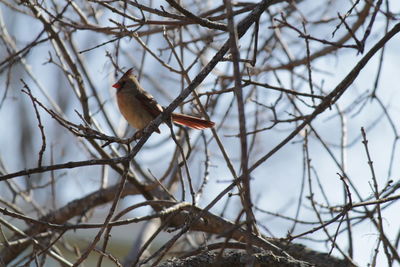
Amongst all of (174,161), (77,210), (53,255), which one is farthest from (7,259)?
(174,161)

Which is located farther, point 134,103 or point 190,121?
point 134,103

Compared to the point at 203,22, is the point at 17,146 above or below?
above

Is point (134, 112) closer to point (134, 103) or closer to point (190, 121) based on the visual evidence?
point (134, 103)

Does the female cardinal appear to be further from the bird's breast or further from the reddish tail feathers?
the reddish tail feathers

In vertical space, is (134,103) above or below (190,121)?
above

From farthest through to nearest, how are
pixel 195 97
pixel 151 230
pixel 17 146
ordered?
pixel 17 146, pixel 151 230, pixel 195 97

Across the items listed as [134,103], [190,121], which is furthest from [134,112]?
[190,121]

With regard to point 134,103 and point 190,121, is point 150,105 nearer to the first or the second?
point 134,103

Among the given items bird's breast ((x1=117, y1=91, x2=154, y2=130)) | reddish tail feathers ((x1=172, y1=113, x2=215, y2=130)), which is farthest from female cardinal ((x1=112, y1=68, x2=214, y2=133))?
reddish tail feathers ((x1=172, y1=113, x2=215, y2=130))

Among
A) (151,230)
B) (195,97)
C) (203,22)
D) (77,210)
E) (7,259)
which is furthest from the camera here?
(151,230)

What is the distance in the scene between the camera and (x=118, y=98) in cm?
464

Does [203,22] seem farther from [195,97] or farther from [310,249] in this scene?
[310,249]

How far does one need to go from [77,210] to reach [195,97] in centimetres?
190

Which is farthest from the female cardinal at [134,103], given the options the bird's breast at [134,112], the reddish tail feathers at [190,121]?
the reddish tail feathers at [190,121]
